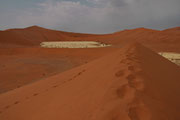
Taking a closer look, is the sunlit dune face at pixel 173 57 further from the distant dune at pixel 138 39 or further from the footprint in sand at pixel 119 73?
the footprint in sand at pixel 119 73

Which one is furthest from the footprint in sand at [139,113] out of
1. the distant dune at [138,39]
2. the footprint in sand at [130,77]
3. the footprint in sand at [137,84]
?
the distant dune at [138,39]

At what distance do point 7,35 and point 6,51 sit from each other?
12.0 meters

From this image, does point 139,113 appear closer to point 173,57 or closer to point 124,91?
point 124,91

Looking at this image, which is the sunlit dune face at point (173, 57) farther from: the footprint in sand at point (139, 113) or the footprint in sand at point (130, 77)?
the footprint in sand at point (139, 113)

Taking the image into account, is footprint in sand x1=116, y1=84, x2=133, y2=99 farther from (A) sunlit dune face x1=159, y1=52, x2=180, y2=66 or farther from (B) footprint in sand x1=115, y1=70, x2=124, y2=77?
(A) sunlit dune face x1=159, y1=52, x2=180, y2=66

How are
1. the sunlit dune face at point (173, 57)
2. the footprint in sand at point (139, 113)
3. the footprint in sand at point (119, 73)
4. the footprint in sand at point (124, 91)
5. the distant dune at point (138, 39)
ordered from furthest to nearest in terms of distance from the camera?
the distant dune at point (138, 39) → the sunlit dune face at point (173, 57) → the footprint in sand at point (119, 73) → the footprint in sand at point (124, 91) → the footprint in sand at point (139, 113)

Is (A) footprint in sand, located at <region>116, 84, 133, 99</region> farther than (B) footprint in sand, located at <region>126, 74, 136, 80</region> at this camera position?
No

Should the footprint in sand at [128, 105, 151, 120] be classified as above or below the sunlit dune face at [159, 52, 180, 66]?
above

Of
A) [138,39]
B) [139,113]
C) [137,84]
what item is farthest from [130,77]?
[138,39]

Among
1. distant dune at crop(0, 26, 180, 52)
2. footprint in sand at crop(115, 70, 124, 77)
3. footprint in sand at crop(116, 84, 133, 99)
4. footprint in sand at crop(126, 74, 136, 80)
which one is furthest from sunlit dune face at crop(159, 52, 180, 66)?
footprint in sand at crop(116, 84, 133, 99)

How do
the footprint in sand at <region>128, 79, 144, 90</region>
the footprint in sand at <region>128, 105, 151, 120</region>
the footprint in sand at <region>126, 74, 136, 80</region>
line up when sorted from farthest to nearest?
the footprint in sand at <region>126, 74, 136, 80</region> < the footprint in sand at <region>128, 79, 144, 90</region> < the footprint in sand at <region>128, 105, 151, 120</region>

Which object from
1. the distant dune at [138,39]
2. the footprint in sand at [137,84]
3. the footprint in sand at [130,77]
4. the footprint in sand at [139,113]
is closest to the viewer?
the footprint in sand at [139,113]

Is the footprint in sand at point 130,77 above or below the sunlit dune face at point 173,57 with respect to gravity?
above

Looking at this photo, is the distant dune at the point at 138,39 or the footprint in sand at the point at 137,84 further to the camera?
the distant dune at the point at 138,39
